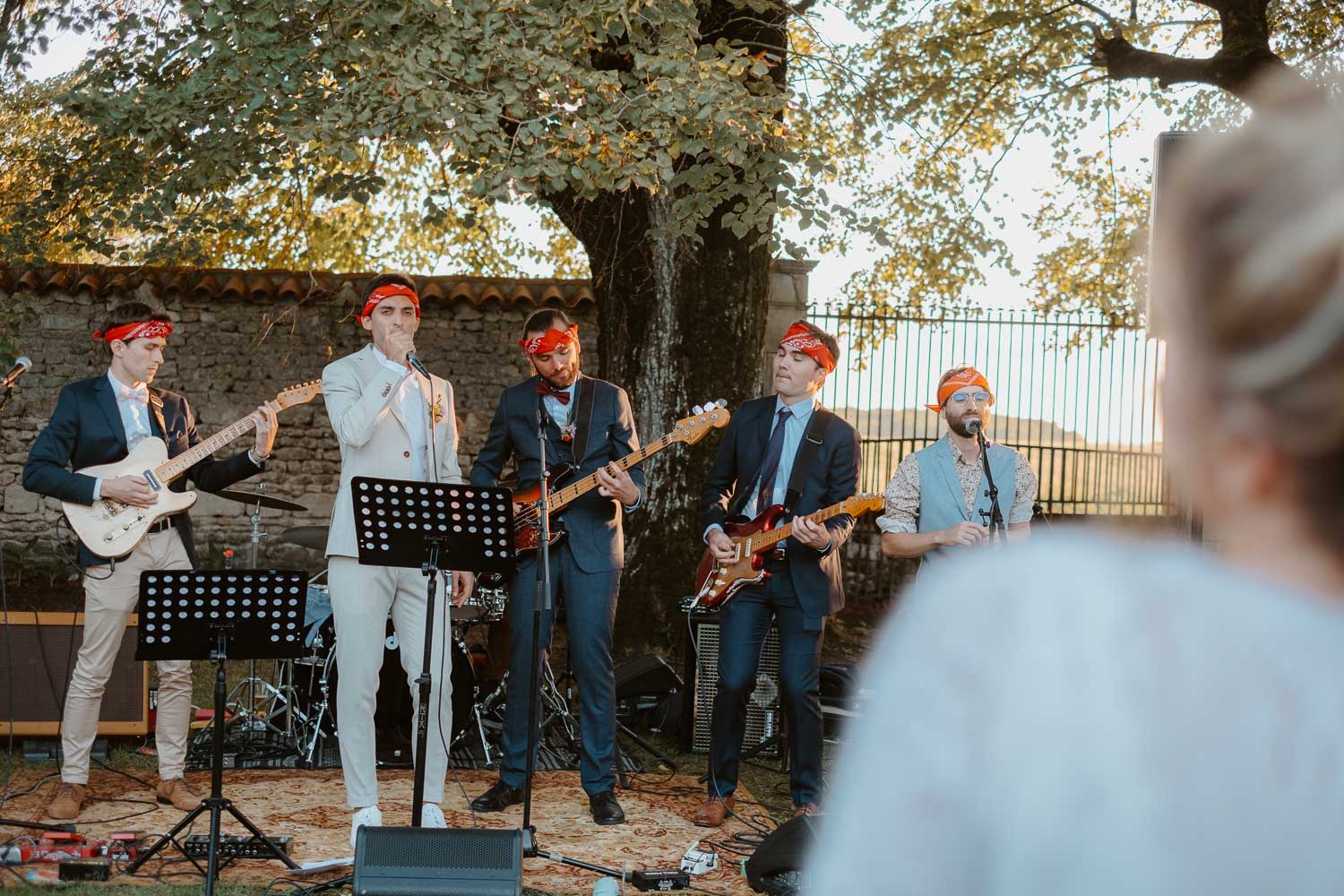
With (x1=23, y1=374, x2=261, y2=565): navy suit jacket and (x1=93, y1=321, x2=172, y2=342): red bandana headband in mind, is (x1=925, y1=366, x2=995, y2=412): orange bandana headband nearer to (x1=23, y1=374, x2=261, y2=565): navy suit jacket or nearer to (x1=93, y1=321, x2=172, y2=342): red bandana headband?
(x1=23, y1=374, x2=261, y2=565): navy suit jacket

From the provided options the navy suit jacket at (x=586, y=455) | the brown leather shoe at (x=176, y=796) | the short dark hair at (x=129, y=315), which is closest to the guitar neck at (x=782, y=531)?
the navy suit jacket at (x=586, y=455)

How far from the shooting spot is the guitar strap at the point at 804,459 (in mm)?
6168

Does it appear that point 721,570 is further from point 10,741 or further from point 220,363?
point 220,363

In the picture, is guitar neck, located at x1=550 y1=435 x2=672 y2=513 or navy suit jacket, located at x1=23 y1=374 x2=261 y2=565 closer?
navy suit jacket, located at x1=23 y1=374 x2=261 y2=565

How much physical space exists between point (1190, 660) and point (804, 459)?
544cm

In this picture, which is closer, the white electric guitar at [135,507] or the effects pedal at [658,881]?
the effects pedal at [658,881]

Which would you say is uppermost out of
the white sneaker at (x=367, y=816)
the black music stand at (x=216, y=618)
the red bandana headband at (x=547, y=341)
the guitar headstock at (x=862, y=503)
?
the red bandana headband at (x=547, y=341)

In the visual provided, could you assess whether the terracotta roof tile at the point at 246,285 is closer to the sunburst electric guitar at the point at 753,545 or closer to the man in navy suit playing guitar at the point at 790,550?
the man in navy suit playing guitar at the point at 790,550

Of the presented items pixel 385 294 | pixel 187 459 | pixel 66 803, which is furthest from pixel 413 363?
pixel 66 803

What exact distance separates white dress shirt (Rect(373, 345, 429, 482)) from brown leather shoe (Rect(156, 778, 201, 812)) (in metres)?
2.07

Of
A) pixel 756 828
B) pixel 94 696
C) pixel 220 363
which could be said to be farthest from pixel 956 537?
pixel 220 363

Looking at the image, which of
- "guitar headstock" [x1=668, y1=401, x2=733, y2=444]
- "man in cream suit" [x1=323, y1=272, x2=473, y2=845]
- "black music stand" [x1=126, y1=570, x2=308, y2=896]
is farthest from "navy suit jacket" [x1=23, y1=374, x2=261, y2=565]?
"guitar headstock" [x1=668, y1=401, x2=733, y2=444]

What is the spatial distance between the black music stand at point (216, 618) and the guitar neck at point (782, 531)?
7.07 ft

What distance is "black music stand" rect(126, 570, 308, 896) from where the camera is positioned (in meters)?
5.04
